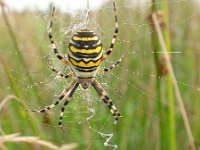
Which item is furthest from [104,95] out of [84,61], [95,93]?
[84,61]

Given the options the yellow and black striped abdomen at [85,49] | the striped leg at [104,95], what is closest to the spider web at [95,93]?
the striped leg at [104,95]

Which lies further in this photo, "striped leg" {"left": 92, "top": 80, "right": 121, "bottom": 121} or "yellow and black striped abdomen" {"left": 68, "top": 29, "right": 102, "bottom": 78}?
"striped leg" {"left": 92, "top": 80, "right": 121, "bottom": 121}

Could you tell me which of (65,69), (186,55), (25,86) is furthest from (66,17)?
(186,55)

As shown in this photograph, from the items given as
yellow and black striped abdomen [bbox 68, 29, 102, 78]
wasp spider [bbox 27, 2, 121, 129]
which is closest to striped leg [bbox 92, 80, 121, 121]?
wasp spider [bbox 27, 2, 121, 129]

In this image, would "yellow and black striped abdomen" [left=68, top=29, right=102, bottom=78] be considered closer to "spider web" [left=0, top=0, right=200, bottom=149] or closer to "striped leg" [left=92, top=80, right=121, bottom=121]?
"spider web" [left=0, top=0, right=200, bottom=149]

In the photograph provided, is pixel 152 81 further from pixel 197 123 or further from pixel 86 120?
pixel 86 120

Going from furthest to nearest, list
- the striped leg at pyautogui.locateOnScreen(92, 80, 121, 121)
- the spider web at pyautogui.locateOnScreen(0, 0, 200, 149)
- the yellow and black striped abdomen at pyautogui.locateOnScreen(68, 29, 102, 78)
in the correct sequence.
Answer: the striped leg at pyautogui.locateOnScreen(92, 80, 121, 121) < the spider web at pyautogui.locateOnScreen(0, 0, 200, 149) < the yellow and black striped abdomen at pyautogui.locateOnScreen(68, 29, 102, 78)

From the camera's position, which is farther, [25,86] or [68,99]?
[68,99]

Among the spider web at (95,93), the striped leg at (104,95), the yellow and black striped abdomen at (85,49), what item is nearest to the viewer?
the yellow and black striped abdomen at (85,49)

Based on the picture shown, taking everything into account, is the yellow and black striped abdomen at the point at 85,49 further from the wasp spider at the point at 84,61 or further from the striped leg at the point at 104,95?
the striped leg at the point at 104,95
